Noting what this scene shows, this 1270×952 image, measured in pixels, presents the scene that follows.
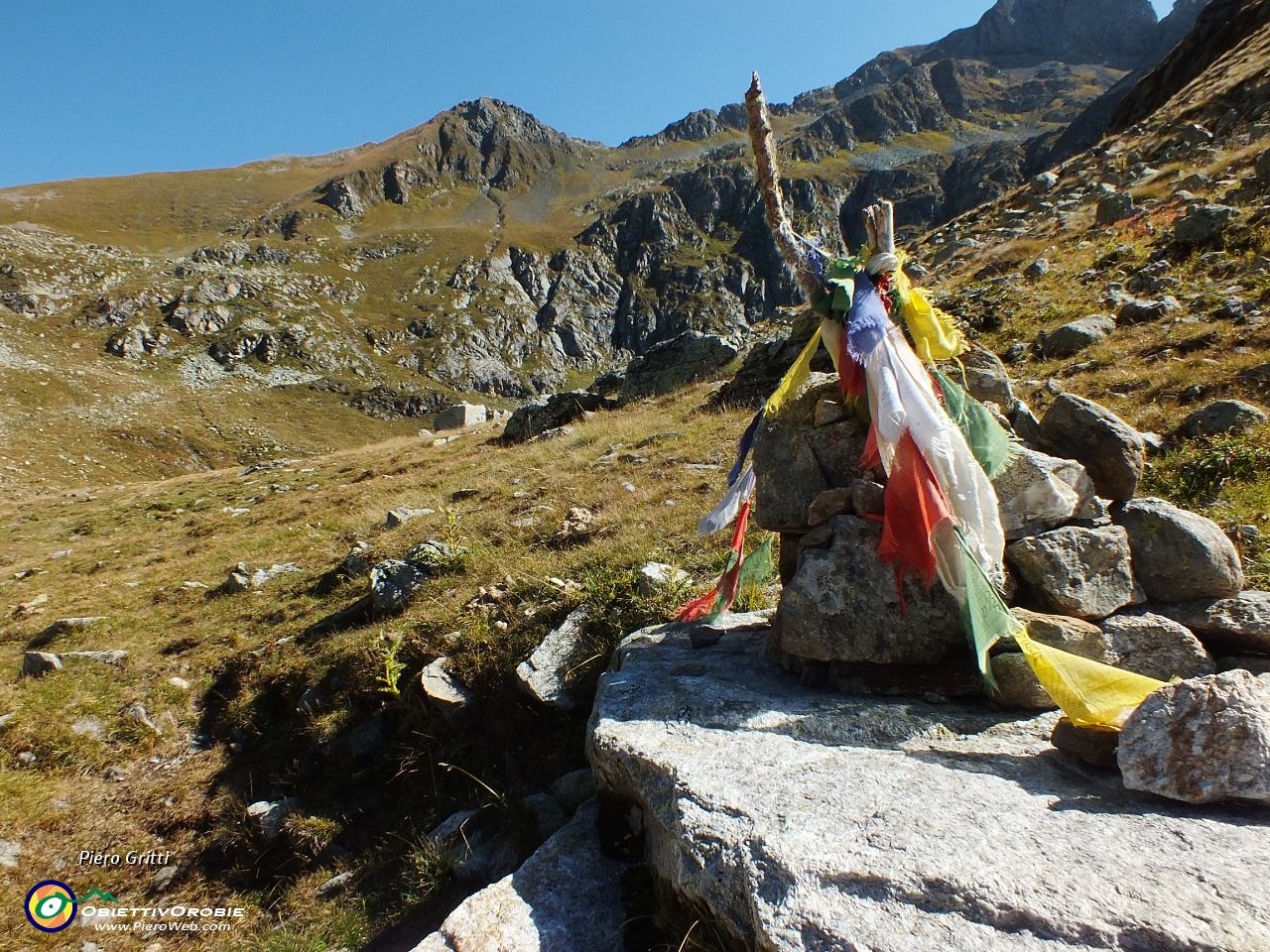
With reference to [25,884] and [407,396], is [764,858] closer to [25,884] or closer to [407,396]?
[25,884]

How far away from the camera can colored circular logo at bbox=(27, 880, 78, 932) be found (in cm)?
478

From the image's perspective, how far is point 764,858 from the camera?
244 centimetres

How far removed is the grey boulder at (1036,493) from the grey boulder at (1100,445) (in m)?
0.42

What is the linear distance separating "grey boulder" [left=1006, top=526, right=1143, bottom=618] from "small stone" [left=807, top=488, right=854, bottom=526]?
111 centimetres

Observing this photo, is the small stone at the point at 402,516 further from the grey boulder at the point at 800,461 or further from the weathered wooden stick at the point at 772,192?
the weathered wooden stick at the point at 772,192

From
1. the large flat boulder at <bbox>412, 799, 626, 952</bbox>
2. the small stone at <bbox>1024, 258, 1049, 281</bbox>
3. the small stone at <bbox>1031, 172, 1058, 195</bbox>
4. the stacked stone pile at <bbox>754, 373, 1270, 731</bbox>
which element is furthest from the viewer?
the small stone at <bbox>1031, 172, 1058, 195</bbox>

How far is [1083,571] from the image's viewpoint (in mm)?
3627

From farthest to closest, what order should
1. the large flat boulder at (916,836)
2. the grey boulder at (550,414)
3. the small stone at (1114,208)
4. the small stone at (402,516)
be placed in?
the grey boulder at (550,414), the small stone at (1114,208), the small stone at (402,516), the large flat boulder at (916,836)

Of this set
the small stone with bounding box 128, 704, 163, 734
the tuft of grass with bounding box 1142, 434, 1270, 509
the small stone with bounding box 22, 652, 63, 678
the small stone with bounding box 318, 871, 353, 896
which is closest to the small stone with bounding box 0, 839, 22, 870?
the small stone with bounding box 128, 704, 163, 734

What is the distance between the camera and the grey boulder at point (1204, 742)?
7.29 feet

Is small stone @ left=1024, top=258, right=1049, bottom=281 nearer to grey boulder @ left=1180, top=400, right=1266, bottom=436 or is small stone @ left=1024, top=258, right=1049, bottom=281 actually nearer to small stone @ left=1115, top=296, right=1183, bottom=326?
small stone @ left=1115, top=296, right=1183, bottom=326

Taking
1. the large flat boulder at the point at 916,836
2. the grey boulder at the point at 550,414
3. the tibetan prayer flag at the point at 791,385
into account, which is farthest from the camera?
the grey boulder at the point at 550,414

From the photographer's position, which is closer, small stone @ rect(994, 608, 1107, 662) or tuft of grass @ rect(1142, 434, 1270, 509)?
small stone @ rect(994, 608, 1107, 662)

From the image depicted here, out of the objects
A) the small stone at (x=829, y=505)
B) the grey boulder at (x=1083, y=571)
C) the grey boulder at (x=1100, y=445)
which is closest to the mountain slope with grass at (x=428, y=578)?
the grey boulder at (x=1100, y=445)
